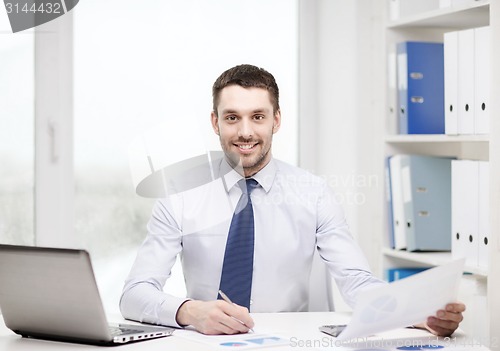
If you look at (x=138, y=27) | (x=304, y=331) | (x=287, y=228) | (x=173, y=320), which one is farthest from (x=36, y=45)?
(x=304, y=331)

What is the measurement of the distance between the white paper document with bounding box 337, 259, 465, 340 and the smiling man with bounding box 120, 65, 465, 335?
449 mm

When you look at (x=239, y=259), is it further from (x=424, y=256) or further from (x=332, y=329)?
(x=424, y=256)

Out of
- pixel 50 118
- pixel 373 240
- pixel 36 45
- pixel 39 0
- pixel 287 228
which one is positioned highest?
pixel 39 0

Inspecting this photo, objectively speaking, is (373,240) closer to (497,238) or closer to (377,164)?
(377,164)

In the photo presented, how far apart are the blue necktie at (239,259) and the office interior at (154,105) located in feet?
3.08

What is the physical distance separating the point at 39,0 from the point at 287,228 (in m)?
1.48

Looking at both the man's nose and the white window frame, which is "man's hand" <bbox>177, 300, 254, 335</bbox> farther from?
the white window frame

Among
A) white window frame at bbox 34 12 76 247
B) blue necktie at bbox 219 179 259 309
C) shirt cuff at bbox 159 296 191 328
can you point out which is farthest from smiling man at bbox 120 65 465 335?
white window frame at bbox 34 12 76 247

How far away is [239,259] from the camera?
2.16 meters

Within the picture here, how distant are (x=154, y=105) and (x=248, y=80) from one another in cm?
101

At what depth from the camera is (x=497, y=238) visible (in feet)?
7.49

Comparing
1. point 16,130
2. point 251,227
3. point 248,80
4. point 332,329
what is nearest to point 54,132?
point 16,130

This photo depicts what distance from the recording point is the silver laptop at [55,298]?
1.49 meters

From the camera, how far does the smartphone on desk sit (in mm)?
1650
